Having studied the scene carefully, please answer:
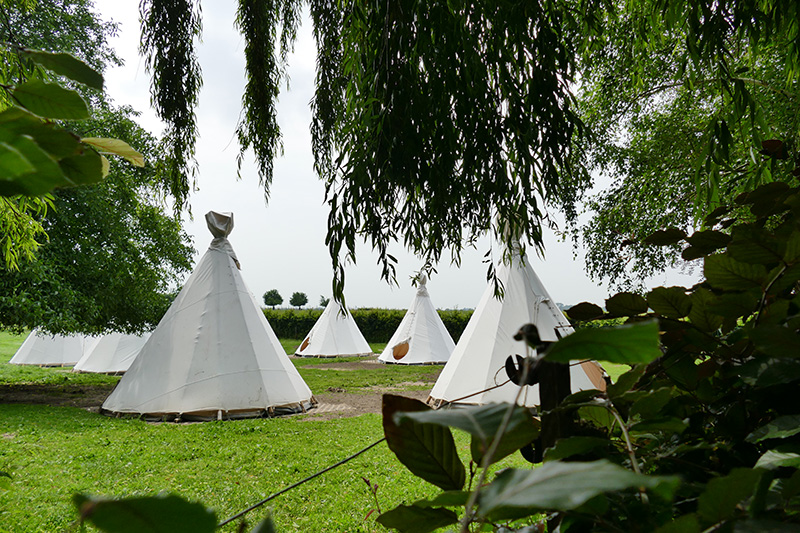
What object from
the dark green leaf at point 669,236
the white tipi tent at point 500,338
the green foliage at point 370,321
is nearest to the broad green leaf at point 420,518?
the dark green leaf at point 669,236

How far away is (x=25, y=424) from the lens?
19.3 feet

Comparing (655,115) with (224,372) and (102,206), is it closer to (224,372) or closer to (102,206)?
(224,372)

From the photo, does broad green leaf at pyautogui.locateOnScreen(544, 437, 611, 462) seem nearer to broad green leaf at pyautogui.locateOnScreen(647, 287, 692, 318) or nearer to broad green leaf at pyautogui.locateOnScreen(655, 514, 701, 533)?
broad green leaf at pyautogui.locateOnScreen(655, 514, 701, 533)

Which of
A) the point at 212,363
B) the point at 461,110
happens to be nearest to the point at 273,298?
the point at 212,363

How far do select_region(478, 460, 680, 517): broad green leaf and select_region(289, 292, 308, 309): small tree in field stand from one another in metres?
32.8

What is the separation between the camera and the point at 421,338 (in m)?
14.4

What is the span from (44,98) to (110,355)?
13.9 meters

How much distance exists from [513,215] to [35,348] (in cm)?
1676

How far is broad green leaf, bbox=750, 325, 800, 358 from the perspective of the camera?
351 mm

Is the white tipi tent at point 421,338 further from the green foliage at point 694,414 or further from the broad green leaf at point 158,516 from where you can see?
the broad green leaf at point 158,516

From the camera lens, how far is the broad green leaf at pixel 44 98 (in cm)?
27

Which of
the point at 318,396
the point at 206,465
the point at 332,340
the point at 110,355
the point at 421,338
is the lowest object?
the point at 206,465

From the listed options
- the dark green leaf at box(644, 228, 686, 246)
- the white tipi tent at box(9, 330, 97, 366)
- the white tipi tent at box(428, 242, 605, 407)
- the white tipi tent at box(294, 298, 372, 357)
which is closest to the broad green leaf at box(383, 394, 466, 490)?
the dark green leaf at box(644, 228, 686, 246)

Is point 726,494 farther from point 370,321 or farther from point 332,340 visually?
point 370,321
